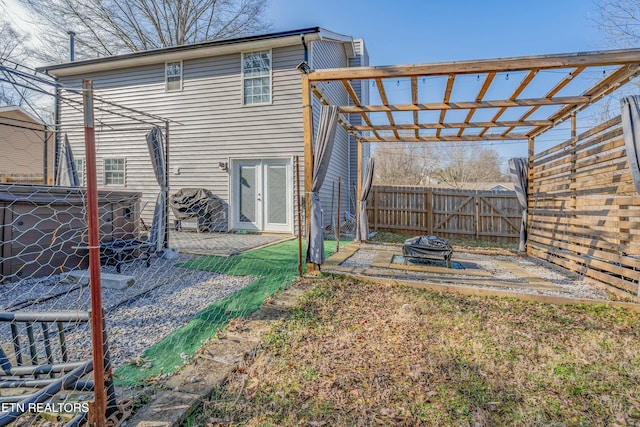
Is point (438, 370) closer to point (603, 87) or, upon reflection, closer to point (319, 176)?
point (319, 176)

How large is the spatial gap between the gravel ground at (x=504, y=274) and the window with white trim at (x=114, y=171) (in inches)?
296

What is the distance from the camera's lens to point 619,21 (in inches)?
304

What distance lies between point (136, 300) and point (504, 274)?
5.12 meters

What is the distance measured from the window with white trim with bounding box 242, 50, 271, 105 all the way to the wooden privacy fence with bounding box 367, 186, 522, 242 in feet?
14.6

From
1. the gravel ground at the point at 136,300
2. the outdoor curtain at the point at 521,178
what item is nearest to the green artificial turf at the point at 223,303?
the gravel ground at the point at 136,300

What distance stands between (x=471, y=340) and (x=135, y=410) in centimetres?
243

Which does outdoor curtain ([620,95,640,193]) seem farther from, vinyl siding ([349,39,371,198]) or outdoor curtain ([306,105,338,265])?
Answer: vinyl siding ([349,39,371,198])

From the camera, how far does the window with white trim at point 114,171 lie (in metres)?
8.95

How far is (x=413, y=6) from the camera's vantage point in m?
8.70

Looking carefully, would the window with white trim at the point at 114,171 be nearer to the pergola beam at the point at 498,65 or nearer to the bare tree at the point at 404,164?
the pergola beam at the point at 498,65

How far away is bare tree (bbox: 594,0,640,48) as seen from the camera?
293 inches

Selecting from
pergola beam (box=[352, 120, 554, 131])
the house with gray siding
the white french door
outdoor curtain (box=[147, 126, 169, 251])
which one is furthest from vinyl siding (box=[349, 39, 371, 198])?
outdoor curtain (box=[147, 126, 169, 251])

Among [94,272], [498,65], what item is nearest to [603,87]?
[498,65]

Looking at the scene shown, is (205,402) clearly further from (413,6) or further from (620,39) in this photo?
(620,39)
